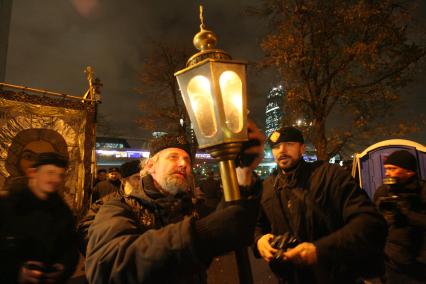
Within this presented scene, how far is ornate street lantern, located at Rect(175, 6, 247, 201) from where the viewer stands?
1.38m

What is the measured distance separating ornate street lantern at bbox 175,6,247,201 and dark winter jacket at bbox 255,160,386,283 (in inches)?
45.8

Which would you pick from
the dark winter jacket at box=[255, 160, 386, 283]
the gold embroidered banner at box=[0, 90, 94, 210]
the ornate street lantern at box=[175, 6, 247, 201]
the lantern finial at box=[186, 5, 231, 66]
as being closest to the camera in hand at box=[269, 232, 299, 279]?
the dark winter jacket at box=[255, 160, 386, 283]

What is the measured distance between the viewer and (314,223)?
8.39 feet

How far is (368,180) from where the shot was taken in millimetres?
8062

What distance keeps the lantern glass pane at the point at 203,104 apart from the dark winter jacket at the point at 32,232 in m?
2.25

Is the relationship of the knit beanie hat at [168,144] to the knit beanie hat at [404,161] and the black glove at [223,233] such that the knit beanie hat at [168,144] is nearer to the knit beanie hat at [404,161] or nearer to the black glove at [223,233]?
the black glove at [223,233]

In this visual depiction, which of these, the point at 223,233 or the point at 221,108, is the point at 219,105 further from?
the point at 223,233

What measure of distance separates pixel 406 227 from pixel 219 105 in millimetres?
3395

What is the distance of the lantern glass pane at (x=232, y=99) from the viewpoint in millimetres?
1407

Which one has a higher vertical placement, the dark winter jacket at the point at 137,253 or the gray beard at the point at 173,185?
the gray beard at the point at 173,185

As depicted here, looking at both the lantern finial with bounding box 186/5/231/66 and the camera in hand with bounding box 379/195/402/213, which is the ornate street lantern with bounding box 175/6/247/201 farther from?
the camera in hand with bounding box 379/195/402/213

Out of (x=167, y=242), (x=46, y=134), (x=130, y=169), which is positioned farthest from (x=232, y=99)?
(x=46, y=134)

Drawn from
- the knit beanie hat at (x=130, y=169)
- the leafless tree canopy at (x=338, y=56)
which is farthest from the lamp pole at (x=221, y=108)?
the leafless tree canopy at (x=338, y=56)

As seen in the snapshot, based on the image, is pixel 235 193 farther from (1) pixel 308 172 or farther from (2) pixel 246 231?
(1) pixel 308 172
